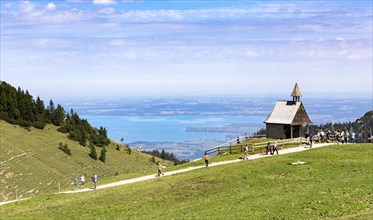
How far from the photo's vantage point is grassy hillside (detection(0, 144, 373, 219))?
94.9 ft

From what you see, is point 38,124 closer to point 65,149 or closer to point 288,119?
point 65,149

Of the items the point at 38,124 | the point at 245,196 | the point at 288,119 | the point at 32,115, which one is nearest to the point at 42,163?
the point at 38,124

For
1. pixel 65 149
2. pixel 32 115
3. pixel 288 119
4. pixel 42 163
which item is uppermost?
pixel 32 115

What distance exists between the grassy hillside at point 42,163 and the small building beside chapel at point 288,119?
38.7 metres

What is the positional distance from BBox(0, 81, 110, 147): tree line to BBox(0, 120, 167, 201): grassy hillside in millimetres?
3977

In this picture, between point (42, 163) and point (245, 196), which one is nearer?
point (245, 196)

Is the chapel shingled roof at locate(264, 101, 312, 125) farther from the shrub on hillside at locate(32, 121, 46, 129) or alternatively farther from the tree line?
the shrub on hillside at locate(32, 121, 46, 129)

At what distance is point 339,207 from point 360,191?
480 centimetres

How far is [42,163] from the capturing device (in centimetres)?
13400

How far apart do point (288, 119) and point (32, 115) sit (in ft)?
377

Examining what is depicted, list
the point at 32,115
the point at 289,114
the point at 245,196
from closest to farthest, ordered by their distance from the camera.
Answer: the point at 245,196
the point at 289,114
the point at 32,115

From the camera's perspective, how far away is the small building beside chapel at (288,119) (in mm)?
86812

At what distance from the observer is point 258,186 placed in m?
38.7

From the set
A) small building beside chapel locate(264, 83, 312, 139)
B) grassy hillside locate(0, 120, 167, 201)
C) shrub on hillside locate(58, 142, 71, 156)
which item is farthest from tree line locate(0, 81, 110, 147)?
small building beside chapel locate(264, 83, 312, 139)
